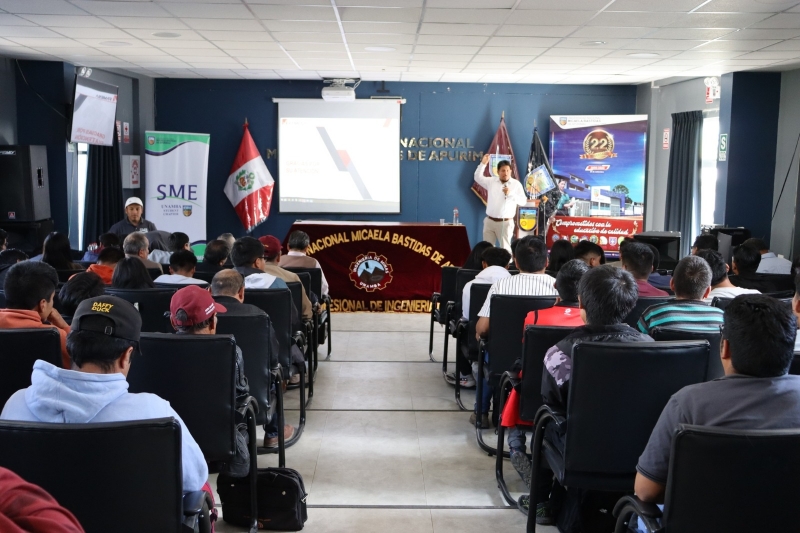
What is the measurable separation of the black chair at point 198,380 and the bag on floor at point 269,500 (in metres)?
0.43

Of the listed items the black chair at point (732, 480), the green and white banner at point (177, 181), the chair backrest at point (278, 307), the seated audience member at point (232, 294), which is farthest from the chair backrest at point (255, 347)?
the green and white banner at point (177, 181)

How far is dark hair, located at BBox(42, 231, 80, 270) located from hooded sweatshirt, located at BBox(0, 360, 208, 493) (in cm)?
322

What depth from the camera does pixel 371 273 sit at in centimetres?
800

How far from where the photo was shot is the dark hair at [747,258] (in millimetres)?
4840

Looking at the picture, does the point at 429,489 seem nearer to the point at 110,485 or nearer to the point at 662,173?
the point at 110,485

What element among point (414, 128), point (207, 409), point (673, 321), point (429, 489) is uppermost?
point (414, 128)

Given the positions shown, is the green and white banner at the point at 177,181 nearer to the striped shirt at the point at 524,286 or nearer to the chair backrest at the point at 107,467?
the striped shirt at the point at 524,286

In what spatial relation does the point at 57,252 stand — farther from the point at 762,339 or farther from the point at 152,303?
the point at 762,339

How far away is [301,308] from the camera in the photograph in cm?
470

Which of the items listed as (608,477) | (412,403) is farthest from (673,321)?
(412,403)

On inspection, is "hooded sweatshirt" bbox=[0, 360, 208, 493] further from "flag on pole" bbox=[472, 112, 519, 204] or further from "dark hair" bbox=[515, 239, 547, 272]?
"flag on pole" bbox=[472, 112, 519, 204]

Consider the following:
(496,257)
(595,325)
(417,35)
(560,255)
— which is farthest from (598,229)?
(595,325)

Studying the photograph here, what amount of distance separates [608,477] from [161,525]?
146 cm

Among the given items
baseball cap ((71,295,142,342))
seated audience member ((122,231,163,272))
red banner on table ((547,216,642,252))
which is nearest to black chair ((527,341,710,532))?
baseball cap ((71,295,142,342))
